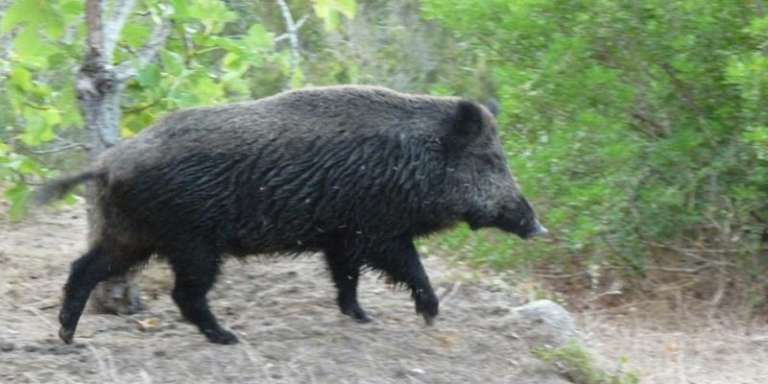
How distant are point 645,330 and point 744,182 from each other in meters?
1.15

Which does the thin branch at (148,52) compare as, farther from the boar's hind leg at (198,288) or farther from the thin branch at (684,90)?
the thin branch at (684,90)

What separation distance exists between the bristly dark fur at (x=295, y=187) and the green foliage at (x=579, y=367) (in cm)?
72

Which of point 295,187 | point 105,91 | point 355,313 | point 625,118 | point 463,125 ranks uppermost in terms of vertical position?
point 105,91

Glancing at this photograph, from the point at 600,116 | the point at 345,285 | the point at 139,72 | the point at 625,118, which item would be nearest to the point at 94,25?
the point at 139,72

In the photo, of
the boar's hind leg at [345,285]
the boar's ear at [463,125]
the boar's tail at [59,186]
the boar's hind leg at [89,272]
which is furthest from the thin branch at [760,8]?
the boar's tail at [59,186]

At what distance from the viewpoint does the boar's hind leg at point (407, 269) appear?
21.8ft

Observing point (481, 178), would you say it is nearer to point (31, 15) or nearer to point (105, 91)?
point (105, 91)

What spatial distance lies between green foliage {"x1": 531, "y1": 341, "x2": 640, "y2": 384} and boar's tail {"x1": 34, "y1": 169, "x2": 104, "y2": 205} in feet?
8.26

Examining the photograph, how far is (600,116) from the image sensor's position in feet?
26.2

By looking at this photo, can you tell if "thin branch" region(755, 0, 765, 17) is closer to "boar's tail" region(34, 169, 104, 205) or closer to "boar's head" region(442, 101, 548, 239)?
"boar's head" region(442, 101, 548, 239)

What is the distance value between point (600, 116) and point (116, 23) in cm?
→ 314

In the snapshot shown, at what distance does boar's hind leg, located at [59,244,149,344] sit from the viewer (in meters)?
6.34

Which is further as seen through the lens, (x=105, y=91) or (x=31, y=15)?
(x=105, y=91)

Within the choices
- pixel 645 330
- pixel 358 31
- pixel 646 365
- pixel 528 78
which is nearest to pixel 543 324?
pixel 646 365
